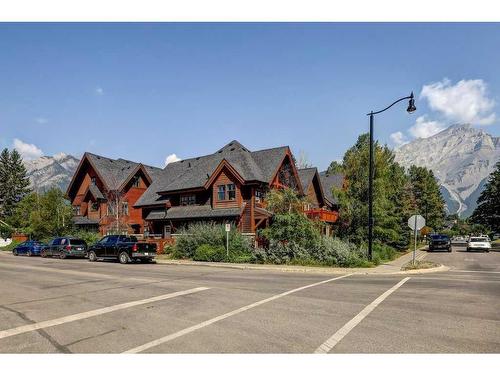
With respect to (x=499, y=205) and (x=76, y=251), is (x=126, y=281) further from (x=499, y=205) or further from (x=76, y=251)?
(x=499, y=205)

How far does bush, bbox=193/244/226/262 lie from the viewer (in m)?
24.4

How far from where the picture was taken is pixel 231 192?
109ft

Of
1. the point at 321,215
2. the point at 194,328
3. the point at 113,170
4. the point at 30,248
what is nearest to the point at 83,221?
the point at 113,170

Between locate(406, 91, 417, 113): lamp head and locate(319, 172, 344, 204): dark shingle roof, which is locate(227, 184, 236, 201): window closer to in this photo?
locate(406, 91, 417, 113): lamp head

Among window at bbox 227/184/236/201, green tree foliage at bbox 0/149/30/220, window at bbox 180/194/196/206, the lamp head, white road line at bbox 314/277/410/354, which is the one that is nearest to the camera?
white road line at bbox 314/277/410/354

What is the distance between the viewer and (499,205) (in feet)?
180

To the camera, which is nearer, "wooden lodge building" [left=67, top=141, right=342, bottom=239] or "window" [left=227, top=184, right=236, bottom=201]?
"wooden lodge building" [left=67, top=141, right=342, bottom=239]

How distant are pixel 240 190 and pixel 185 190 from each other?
625 cm

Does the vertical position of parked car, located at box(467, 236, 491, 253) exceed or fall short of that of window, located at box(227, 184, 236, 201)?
it falls short

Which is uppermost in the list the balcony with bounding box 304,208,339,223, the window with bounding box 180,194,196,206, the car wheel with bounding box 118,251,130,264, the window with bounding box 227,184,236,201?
the window with bounding box 227,184,236,201

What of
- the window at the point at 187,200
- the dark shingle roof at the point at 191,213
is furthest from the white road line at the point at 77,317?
the window at the point at 187,200

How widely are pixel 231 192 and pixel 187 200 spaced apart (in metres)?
5.70

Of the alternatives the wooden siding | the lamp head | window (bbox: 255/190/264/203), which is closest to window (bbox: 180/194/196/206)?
the wooden siding

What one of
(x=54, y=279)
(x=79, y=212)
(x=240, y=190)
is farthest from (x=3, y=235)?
(x=54, y=279)
